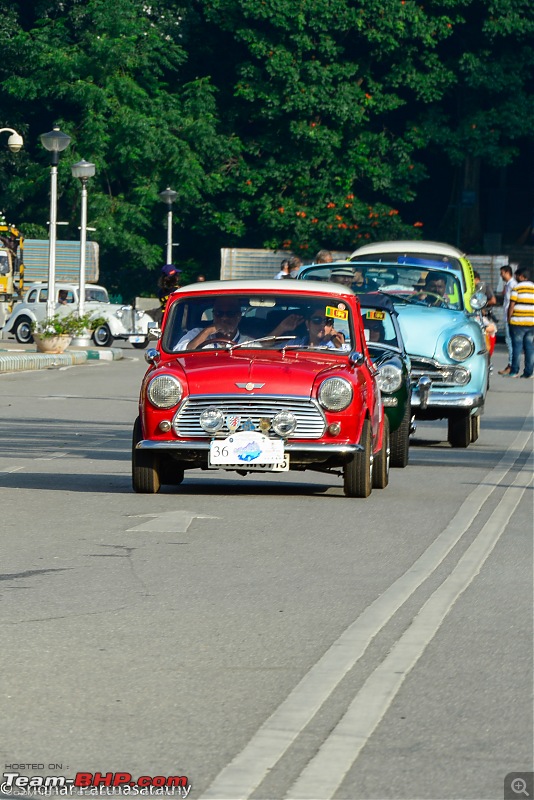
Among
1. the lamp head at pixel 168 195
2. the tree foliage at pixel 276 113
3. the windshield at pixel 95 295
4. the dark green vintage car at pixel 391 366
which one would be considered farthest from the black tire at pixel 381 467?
the tree foliage at pixel 276 113

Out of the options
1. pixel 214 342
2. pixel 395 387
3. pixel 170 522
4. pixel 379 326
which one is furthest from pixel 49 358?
pixel 170 522

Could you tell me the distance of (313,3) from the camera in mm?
55844

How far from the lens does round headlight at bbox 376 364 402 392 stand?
14.7 m

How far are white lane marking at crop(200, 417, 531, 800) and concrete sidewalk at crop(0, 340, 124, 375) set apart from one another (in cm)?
2048

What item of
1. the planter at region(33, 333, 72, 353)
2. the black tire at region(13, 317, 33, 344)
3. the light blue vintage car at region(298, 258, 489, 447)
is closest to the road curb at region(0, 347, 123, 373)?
the planter at region(33, 333, 72, 353)

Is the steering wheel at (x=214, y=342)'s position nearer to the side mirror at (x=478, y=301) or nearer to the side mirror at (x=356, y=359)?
the side mirror at (x=356, y=359)

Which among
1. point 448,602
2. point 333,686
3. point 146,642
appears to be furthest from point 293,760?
point 448,602

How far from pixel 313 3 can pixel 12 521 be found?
47042mm

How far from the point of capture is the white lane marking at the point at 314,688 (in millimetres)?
5031

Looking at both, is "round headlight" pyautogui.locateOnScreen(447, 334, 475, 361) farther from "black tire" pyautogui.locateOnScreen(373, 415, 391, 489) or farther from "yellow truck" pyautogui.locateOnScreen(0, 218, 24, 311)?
"yellow truck" pyautogui.locateOnScreen(0, 218, 24, 311)

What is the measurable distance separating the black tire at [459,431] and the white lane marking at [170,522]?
653 centimetres

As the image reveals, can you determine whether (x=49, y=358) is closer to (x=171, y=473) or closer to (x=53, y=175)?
(x=53, y=175)

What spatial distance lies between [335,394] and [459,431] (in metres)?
5.82

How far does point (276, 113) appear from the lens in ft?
185
